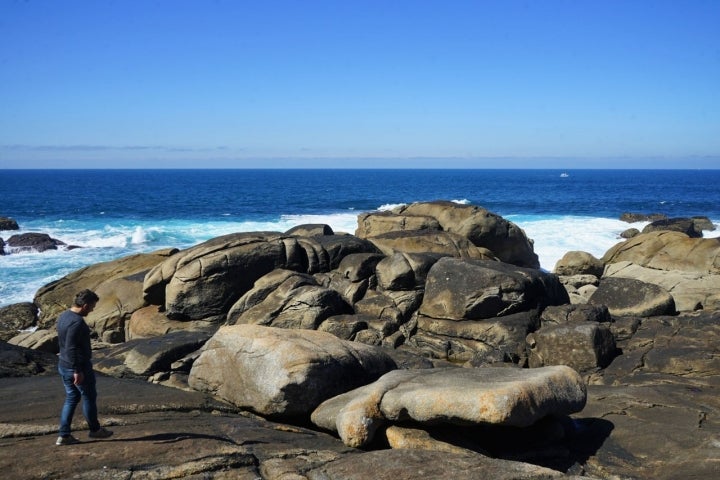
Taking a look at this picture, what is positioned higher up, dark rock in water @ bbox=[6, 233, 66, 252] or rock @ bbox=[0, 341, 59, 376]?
rock @ bbox=[0, 341, 59, 376]

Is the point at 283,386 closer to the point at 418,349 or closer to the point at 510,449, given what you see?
the point at 510,449

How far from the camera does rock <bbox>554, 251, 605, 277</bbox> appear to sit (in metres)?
27.4

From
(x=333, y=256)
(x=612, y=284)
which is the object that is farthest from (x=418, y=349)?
(x=612, y=284)

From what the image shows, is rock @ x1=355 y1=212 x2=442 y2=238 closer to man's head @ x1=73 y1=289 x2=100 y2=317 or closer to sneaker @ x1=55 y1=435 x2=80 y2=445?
man's head @ x1=73 y1=289 x2=100 y2=317

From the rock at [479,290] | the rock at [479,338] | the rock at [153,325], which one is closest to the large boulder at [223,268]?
the rock at [153,325]

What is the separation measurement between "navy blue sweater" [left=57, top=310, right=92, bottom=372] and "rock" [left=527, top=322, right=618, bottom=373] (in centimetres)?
1053

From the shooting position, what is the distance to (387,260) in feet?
64.1

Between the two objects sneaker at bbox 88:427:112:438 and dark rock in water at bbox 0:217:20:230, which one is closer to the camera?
sneaker at bbox 88:427:112:438

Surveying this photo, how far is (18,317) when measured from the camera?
24.2 metres

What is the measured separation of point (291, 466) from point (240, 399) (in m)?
2.91

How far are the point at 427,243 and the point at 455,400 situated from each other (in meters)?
14.0

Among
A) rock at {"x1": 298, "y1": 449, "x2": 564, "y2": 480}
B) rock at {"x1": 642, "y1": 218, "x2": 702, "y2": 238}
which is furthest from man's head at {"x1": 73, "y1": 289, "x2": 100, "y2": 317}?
rock at {"x1": 642, "y1": 218, "x2": 702, "y2": 238}

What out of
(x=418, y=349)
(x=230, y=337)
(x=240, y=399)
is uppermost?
(x=230, y=337)

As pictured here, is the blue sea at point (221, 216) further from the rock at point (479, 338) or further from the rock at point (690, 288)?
the rock at point (479, 338)
